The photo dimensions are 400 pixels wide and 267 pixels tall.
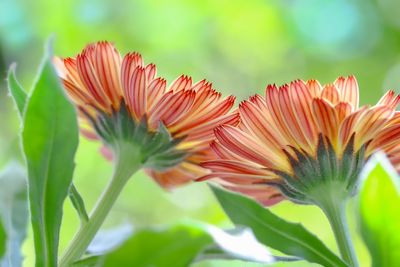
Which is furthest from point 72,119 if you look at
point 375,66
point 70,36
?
point 375,66

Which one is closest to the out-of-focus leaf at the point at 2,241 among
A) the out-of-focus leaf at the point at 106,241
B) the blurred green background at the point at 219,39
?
the out-of-focus leaf at the point at 106,241

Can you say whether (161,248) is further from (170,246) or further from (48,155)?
(48,155)

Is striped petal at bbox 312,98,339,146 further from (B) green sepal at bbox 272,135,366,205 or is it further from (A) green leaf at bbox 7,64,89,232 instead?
(A) green leaf at bbox 7,64,89,232

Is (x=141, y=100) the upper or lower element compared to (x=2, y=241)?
upper

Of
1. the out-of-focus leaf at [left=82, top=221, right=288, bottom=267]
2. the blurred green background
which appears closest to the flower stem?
the out-of-focus leaf at [left=82, top=221, right=288, bottom=267]

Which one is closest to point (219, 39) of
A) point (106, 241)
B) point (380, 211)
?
point (106, 241)

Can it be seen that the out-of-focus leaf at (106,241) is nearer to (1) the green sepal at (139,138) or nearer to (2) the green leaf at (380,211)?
(1) the green sepal at (139,138)
